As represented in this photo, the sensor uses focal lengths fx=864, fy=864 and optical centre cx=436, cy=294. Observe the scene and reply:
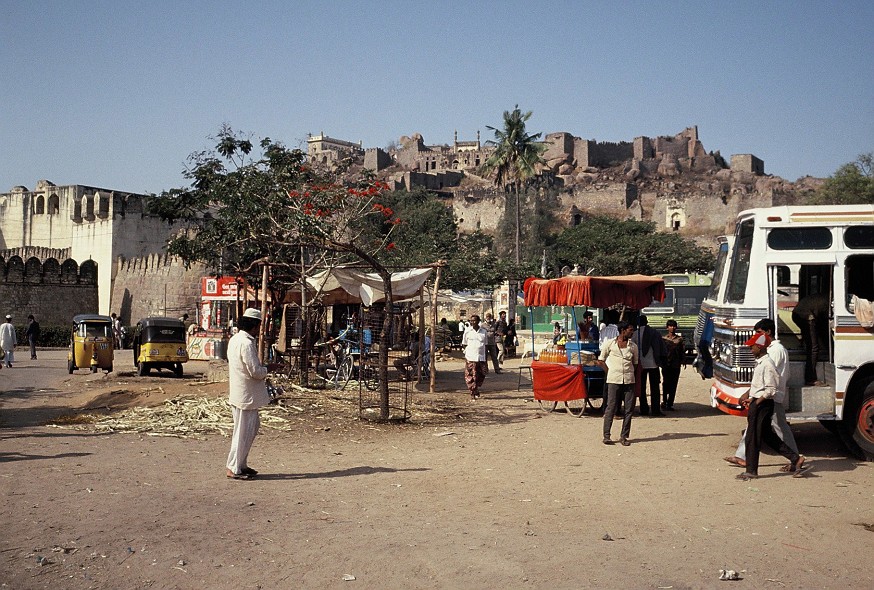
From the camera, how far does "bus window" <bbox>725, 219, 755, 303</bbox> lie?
970cm

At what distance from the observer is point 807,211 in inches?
373

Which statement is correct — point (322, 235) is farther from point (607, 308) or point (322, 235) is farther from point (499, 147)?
point (499, 147)

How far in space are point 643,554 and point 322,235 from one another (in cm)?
886

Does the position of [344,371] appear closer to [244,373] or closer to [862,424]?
[244,373]

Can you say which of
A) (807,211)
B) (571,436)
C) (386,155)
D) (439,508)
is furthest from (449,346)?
(386,155)

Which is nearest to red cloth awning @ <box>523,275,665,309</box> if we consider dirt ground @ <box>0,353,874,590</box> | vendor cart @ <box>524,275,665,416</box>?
vendor cart @ <box>524,275,665,416</box>

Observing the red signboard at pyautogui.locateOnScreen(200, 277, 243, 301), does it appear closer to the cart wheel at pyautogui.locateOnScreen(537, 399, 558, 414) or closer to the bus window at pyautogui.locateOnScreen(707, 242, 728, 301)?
the cart wheel at pyautogui.locateOnScreen(537, 399, 558, 414)

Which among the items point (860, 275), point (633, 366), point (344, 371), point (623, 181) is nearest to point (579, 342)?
point (633, 366)

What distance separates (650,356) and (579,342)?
1.07 metres

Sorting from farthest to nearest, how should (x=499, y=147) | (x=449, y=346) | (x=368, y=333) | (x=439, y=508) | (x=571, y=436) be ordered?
(x=499, y=147) → (x=449, y=346) → (x=368, y=333) → (x=571, y=436) → (x=439, y=508)

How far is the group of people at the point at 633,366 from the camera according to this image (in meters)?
10.2

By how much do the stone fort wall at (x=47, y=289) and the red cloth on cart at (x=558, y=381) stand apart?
3081 cm

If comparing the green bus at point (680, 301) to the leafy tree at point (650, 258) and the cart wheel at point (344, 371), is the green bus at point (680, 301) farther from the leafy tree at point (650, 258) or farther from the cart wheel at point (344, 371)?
the leafy tree at point (650, 258)

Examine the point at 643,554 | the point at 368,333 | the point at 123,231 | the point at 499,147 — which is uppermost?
the point at 499,147
